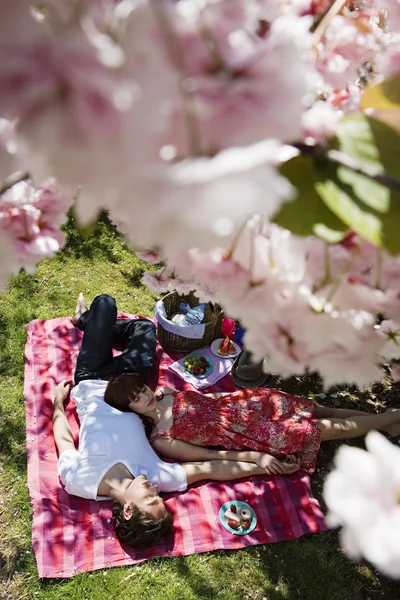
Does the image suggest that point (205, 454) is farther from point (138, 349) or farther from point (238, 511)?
point (138, 349)

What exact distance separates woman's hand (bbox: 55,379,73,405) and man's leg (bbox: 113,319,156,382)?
0.99 ft

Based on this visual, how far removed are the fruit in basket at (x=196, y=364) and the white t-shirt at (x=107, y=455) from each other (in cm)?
60

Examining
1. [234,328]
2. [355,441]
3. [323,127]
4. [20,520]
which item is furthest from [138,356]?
[323,127]

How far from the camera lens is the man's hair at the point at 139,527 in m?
2.55

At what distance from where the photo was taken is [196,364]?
3.53 m

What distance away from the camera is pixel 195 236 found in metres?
0.40

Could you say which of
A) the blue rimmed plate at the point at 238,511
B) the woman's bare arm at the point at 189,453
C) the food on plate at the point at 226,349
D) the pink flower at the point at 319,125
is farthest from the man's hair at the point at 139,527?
the pink flower at the point at 319,125

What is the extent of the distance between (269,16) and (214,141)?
221 mm

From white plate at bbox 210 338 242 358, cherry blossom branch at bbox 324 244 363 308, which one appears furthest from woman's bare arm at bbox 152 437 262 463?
cherry blossom branch at bbox 324 244 363 308

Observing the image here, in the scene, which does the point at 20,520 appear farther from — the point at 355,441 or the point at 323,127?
the point at 323,127

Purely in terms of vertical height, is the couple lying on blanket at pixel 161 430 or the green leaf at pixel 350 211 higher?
the green leaf at pixel 350 211

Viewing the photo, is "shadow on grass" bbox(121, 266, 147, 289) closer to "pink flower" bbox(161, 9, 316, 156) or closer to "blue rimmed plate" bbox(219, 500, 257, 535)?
"blue rimmed plate" bbox(219, 500, 257, 535)

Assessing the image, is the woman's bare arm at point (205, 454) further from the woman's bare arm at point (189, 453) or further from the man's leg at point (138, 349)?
the man's leg at point (138, 349)

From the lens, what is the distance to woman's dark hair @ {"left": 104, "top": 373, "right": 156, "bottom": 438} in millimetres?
2975
